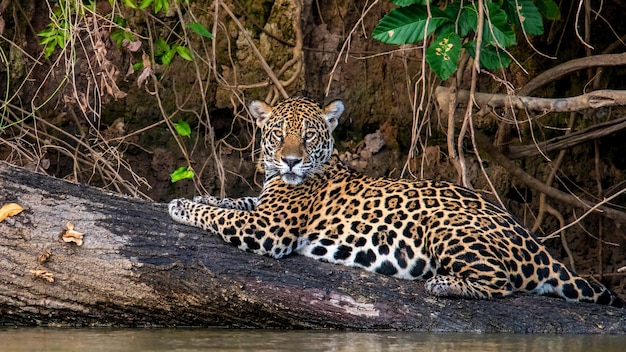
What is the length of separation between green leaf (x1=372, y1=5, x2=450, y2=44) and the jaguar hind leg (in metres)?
1.64

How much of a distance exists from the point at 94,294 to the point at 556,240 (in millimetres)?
5568

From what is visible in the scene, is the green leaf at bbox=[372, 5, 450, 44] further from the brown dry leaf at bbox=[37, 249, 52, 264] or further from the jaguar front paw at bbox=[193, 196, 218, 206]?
the brown dry leaf at bbox=[37, 249, 52, 264]

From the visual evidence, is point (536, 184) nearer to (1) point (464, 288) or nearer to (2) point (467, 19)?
(2) point (467, 19)

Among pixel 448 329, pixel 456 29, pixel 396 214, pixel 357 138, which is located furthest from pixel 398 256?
pixel 357 138

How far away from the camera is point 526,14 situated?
303 inches

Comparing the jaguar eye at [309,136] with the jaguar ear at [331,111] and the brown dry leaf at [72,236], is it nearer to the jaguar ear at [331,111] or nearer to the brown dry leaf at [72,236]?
the jaguar ear at [331,111]

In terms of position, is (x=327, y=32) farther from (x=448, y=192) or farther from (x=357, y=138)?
(x=448, y=192)

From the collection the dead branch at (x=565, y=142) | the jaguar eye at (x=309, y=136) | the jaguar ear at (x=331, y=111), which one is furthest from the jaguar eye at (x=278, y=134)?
the dead branch at (x=565, y=142)

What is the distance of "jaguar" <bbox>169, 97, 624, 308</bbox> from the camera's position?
23.1ft

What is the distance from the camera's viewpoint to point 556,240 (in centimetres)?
1080

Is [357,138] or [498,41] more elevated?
[498,41]

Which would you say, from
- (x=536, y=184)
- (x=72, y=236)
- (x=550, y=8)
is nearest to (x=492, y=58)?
(x=550, y=8)

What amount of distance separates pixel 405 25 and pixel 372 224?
1.36 meters

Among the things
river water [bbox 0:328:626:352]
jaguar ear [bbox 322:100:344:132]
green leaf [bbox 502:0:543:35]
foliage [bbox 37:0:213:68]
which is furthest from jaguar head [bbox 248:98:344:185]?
river water [bbox 0:328:626:352]
